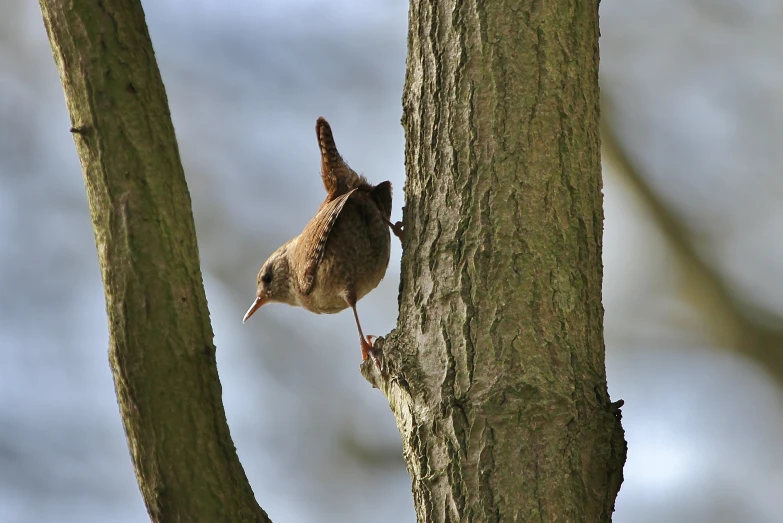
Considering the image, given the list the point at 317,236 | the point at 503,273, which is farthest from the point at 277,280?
the point at 503,273

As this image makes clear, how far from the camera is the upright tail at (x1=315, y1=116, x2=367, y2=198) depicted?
3426 mm

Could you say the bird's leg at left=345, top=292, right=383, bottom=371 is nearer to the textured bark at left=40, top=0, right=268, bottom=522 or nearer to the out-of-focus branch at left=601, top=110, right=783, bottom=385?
the textured bark at left=40, top=0, right=268, bottom=522

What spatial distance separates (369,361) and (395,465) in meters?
3.75

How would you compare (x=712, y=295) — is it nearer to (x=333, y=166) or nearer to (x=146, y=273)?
(x=333, y=166)

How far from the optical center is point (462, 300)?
2107 millimetres

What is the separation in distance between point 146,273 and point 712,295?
4.45 m

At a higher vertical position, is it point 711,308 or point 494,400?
point 711,308

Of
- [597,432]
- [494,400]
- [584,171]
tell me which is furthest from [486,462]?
[584,171]

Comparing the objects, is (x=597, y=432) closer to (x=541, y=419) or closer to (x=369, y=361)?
(x=541, y=419)

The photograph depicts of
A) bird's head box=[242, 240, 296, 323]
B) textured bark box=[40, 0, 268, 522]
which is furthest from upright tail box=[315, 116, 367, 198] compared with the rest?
textured bark box=[40, 0, 268, 522]

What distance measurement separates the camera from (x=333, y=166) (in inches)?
136

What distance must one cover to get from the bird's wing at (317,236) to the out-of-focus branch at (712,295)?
274 centimetres

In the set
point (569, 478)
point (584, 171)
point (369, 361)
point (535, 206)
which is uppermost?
point (584, 171)

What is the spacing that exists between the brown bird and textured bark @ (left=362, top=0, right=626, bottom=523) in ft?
2.88
